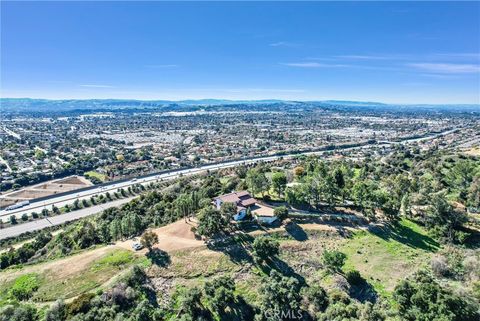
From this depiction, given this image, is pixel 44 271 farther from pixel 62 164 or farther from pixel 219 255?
pixel 62 164

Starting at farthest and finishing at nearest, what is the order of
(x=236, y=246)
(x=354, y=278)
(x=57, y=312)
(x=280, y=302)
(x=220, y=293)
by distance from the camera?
(x=236, y=246), (x=354, y=278), (x=220, y=293), (x=280, y=302), (x=57, y=312)

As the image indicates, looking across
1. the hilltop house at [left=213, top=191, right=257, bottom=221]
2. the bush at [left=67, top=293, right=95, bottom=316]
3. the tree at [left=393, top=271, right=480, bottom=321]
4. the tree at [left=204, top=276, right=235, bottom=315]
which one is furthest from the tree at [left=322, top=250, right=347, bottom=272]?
the bush at [left=67, top=293, right=95, bottom=316]

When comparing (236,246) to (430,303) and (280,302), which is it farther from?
(430,303)

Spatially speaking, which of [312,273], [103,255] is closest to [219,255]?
[312,273]

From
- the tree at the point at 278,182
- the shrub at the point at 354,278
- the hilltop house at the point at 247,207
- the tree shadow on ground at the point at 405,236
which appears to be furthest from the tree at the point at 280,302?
the tree at the point at 278,182

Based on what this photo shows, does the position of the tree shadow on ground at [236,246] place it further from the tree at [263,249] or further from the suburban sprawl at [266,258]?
the tree at [263,249]

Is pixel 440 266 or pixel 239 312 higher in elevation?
pixel 440 266

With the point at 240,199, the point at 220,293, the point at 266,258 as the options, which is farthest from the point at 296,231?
the point at 220,293
